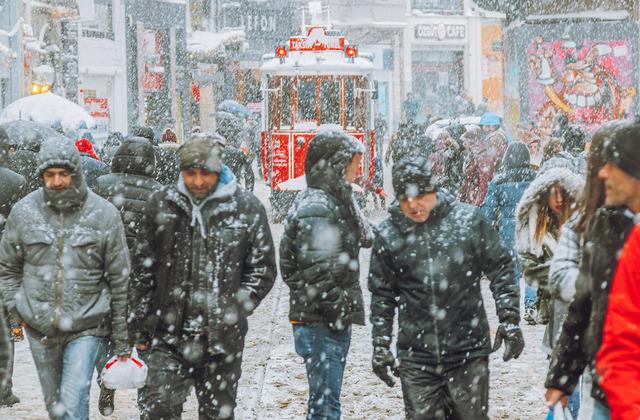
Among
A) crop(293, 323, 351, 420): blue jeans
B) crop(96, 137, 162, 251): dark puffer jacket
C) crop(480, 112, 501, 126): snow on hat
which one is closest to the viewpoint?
crop(293, 323, 351, 420): blue jeans

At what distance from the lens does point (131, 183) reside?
27.5ft

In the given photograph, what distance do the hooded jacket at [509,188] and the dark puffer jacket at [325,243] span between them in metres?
5.66

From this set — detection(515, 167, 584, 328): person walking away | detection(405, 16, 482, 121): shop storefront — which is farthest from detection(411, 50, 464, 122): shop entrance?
detection(515, 167, 584, 328): person walking away

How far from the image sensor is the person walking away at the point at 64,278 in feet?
20.4

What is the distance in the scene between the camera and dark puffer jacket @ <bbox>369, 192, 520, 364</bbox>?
5773 mm

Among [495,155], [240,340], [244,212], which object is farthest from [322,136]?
[495,155]

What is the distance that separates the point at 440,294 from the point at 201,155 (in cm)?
133

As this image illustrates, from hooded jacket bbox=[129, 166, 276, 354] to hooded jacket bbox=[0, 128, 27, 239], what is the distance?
10.7 feet

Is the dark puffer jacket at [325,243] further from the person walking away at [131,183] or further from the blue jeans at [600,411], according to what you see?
the blue jeans at [600,411]

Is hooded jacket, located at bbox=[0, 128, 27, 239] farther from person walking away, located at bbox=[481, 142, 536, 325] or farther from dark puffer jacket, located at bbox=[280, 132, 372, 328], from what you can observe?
person walking away, located at bbox=[481, 142, 536, 325]

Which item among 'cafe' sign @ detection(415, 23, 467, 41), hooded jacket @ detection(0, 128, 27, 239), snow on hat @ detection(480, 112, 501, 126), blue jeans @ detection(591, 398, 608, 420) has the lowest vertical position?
blue jeans @ detection(591, 398, 608, 420)

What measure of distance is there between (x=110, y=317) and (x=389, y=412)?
2628mm

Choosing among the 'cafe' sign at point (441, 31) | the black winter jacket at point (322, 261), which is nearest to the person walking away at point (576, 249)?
the black winter jacket at point (322, 261)

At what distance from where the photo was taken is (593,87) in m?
26.8
